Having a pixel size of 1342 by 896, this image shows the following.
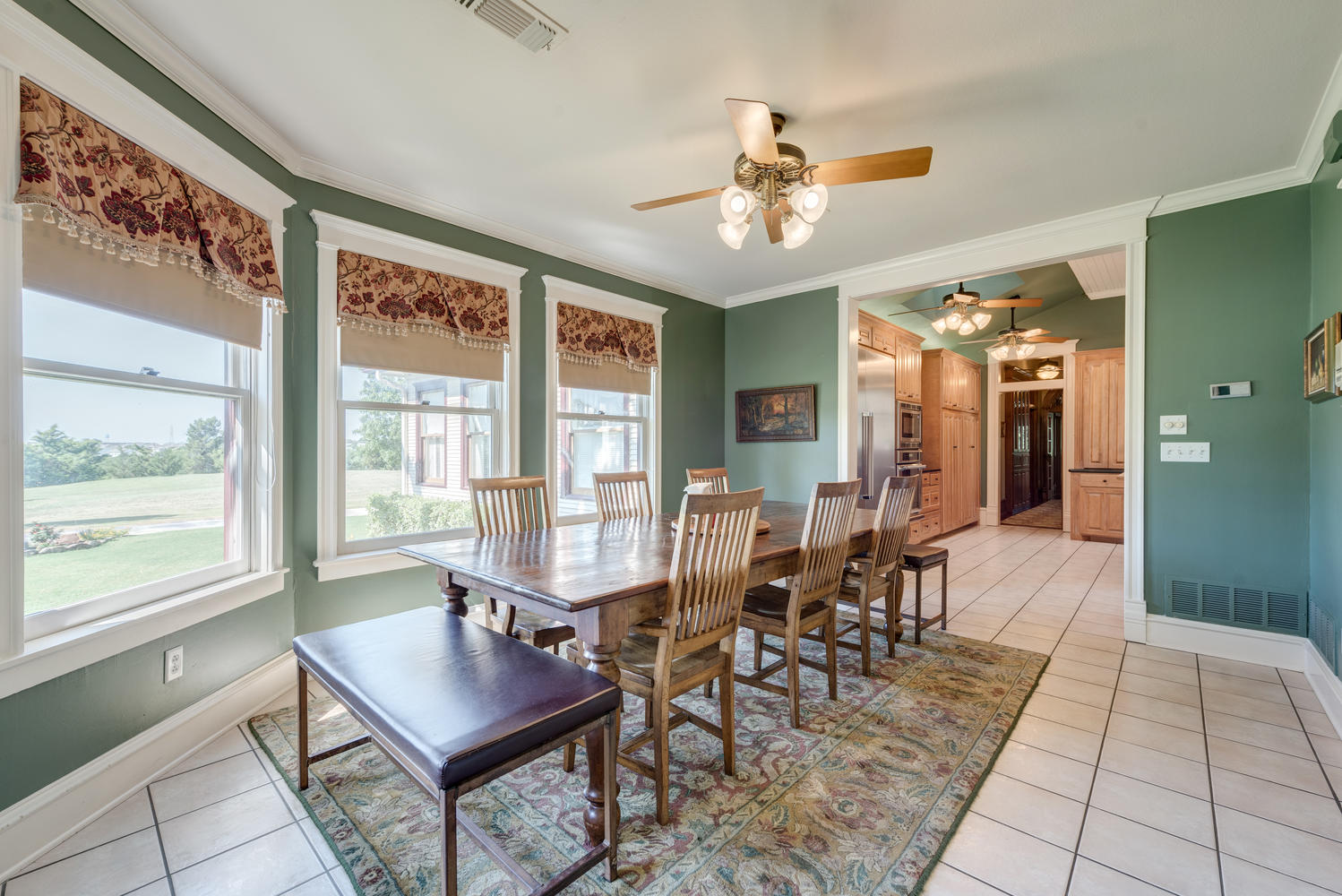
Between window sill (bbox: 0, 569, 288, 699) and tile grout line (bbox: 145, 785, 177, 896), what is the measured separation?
1.63 ft

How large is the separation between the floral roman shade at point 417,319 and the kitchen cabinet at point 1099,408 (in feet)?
23.4

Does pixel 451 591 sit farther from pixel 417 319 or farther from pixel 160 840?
pixel 417 319

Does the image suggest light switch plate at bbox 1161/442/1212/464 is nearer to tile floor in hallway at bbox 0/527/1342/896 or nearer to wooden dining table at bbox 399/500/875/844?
tile floor in hallway at bbox 0/527/1342/896

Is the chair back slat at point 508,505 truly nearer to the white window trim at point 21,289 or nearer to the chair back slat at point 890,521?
the white window trim at point 21,289

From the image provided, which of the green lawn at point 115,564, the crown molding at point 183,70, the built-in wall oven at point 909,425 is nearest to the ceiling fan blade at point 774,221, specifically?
the crown molding at point 183,70

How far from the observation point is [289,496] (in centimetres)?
272

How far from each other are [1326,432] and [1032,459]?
832 centimetres

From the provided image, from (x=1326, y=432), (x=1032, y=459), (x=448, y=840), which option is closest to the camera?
(x=448, y=840)

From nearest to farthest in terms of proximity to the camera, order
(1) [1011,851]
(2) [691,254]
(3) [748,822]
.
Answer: (1) [1011,851], (3) [748,822], (2) [691,254]

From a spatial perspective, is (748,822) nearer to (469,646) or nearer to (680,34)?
(469,646)

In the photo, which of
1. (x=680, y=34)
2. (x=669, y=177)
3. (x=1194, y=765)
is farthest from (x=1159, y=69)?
(x=1194, y=765)

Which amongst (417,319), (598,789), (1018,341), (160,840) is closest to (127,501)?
(160,840)

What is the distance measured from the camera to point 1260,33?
74.8 inches

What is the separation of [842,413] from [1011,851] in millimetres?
3384
